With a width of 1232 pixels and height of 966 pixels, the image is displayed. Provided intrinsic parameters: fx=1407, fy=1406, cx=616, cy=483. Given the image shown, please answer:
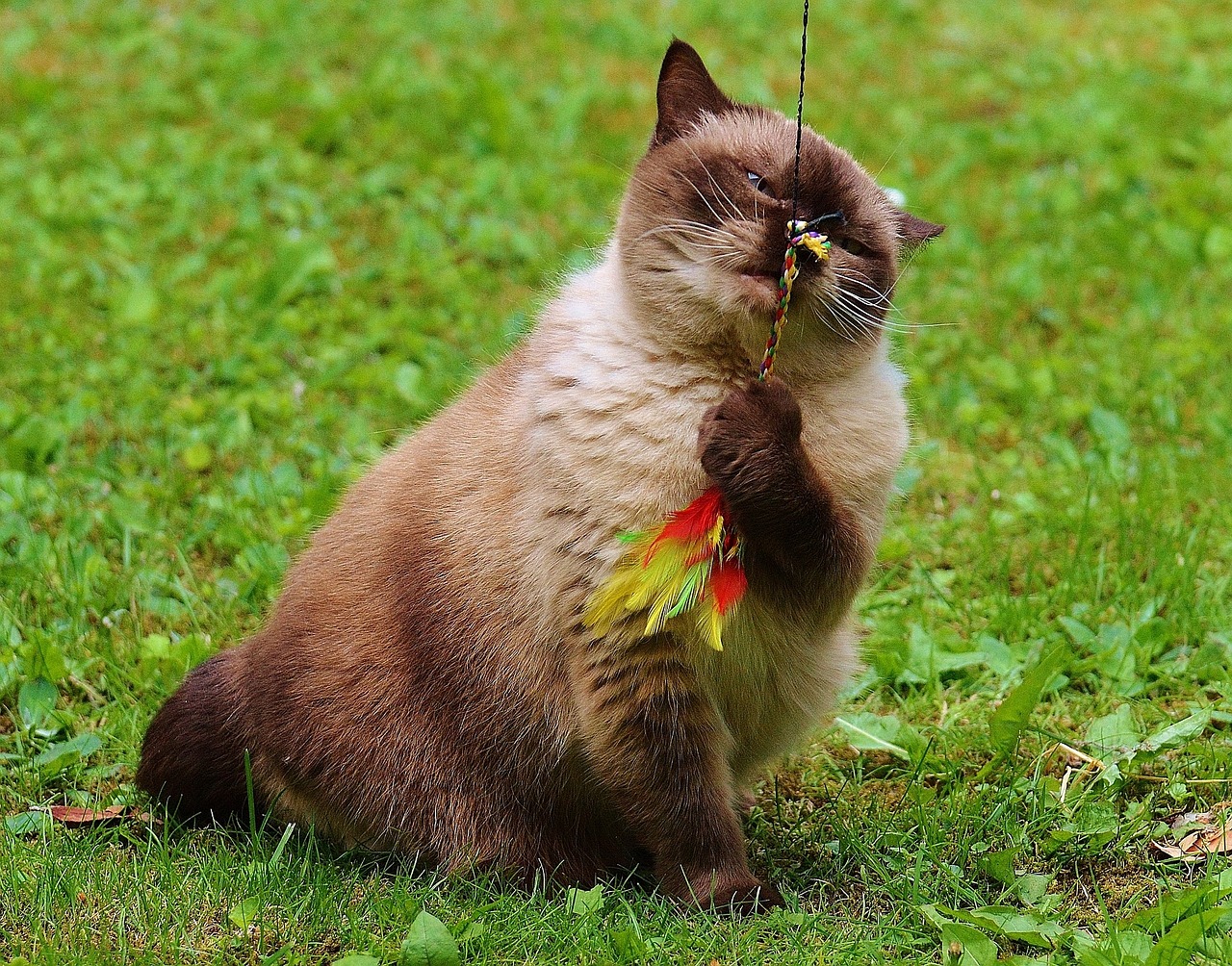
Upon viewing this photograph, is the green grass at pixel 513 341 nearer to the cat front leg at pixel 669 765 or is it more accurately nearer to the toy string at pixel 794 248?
the cat front leg at pixel 669 765

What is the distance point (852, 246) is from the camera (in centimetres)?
295

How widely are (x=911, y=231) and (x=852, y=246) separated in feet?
1.03

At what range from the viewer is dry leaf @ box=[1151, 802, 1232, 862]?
308 centimetres

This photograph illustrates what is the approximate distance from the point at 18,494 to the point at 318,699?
6.09 ft

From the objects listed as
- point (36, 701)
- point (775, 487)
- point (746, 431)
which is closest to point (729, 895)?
point (775, 487)

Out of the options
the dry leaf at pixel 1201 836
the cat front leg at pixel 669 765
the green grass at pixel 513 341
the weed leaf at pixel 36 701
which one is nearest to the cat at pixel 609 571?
the cat front leg at pixel 669 765

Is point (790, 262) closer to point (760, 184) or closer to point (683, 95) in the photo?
point (760, 184)

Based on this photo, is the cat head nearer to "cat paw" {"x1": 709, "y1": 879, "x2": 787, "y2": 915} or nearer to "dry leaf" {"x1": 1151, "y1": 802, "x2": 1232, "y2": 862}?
"cat paw" {"x1": 709, "y1": 879, "x2": 787, "y2": 915}

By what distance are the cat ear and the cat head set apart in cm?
5

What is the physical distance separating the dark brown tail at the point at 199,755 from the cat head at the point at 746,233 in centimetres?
141

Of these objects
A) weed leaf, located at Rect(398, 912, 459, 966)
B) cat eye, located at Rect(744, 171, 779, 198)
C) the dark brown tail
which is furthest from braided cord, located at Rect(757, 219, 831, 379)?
the dark brown tail

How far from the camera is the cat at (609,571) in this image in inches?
112

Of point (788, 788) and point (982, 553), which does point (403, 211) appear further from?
point (788, 788)

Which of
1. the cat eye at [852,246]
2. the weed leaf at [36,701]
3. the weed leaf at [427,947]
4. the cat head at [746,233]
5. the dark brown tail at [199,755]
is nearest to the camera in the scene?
the weed leaf at [427,947]
